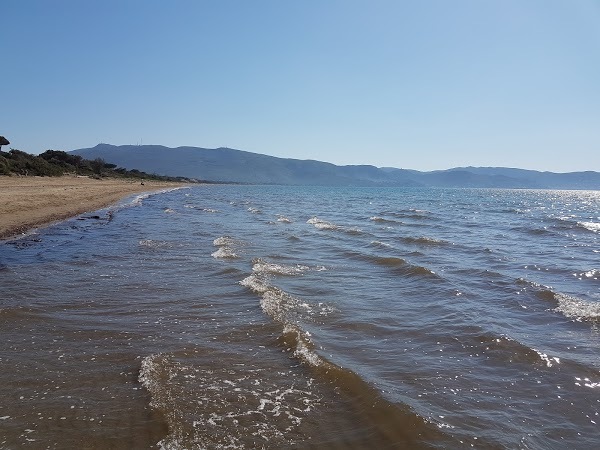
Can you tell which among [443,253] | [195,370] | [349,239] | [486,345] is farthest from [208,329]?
[349,239]

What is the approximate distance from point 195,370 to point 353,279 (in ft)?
21.6

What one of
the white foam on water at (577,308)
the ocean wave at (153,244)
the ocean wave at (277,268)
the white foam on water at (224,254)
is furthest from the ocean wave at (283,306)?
the ocean wave at (153,244)

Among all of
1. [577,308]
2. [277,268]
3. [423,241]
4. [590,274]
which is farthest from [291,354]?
[423,241]

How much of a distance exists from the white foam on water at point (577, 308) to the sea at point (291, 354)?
0.07 metres

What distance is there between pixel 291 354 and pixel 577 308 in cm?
648

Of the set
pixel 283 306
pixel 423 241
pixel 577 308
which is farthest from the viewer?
pixel 423 241

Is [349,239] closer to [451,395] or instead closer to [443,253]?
[443,253]

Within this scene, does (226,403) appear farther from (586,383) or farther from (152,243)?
(152,243)

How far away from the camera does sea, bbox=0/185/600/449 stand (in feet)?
14.2

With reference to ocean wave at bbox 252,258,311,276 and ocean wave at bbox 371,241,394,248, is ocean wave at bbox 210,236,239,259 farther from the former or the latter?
ocean wave at bbox 371,241,394,248

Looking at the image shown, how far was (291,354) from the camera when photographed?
6.30m

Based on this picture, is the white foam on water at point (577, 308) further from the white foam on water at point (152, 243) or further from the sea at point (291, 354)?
the white foam on water at point (152, 243)

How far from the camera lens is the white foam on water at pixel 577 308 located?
851 centimetres

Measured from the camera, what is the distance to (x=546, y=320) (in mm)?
8383
